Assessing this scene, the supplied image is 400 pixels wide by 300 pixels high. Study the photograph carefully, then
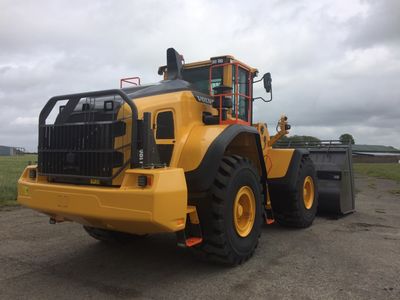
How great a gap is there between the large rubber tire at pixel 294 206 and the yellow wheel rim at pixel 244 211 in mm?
1778

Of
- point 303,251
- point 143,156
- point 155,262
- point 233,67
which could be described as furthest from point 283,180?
point 143,156

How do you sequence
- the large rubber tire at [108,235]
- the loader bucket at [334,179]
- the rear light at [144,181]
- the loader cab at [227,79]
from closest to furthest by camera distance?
the rear light at [144,181]
the large rubber tire at [108,235]
the loader cab at [227,79]
the loader bucket at [334,179]

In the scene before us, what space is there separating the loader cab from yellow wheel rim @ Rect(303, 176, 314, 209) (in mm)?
2004

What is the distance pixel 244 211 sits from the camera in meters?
5.74

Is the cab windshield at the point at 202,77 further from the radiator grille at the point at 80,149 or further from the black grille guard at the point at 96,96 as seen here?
the radiator grille at the point at 80,149

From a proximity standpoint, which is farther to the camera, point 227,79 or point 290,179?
point 290,179

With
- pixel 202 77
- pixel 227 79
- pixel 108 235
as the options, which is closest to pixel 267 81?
pixel 227 79

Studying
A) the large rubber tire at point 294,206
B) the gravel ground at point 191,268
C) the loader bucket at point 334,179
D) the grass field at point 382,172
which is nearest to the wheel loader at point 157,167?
the gravel ground at point 191,268

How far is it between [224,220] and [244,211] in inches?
32.4

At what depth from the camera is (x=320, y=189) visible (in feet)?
30.6

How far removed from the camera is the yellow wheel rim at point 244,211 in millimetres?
5457

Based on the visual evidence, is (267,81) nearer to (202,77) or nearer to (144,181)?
(202,77)

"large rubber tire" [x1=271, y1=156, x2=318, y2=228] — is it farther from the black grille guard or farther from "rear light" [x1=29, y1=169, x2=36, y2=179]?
"rear light" [x1=29, y1=169, x2=36, y2=179]

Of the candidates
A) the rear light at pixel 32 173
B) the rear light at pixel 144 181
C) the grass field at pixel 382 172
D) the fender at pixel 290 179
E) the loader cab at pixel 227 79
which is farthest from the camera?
the grass field at pixel 382 172
